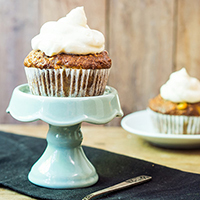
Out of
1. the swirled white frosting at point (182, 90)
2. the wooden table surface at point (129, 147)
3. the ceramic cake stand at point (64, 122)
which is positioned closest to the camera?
the ceramic cake stand at point (64, 122)

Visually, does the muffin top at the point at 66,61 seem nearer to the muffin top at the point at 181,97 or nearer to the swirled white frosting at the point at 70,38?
the swirled white frosting at the point at 70,38

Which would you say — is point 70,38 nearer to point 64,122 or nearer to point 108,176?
point 64,122

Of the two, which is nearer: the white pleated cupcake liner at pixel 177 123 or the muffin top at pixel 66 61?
the muffin top at pixel 66 61

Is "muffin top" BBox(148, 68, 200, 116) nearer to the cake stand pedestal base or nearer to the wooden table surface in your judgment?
the wooden table surface

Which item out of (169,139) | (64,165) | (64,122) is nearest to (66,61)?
(64,122)

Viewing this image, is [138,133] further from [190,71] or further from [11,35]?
[11,35]

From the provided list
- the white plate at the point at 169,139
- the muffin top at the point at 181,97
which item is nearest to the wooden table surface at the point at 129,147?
the white plate at the point at 169,139

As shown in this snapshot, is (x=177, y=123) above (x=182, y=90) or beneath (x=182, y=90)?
beneath

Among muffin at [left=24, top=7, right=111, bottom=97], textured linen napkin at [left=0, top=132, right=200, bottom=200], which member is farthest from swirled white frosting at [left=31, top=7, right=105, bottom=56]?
textured linen napkin at [left=0, top=132, right=200, bottom=200]
